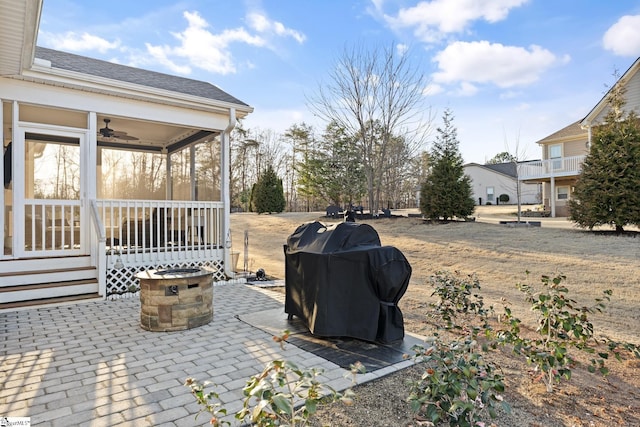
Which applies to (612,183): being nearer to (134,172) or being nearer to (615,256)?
(615,256)

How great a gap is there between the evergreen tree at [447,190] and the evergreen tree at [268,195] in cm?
1055

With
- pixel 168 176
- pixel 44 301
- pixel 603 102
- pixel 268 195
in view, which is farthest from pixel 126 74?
pixel 603 102

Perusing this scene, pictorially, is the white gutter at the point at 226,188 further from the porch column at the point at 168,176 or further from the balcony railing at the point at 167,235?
the porch column at the point at 168,176

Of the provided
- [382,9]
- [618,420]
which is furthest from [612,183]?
[618,420]

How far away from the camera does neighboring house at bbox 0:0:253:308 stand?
17.8ft

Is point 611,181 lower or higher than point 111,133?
lower

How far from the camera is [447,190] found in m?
12.9

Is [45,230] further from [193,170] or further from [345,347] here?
[345,347]

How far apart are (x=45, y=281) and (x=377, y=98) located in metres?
13.0

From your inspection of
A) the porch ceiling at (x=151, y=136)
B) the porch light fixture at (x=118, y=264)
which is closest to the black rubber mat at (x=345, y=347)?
the porch light fixture at (x=118, y=264)

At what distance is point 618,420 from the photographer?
2506 mm

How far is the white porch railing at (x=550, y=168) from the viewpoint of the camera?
58.1 feet

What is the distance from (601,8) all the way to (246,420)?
11.5 meters

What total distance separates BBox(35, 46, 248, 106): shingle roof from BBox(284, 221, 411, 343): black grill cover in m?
4.89
